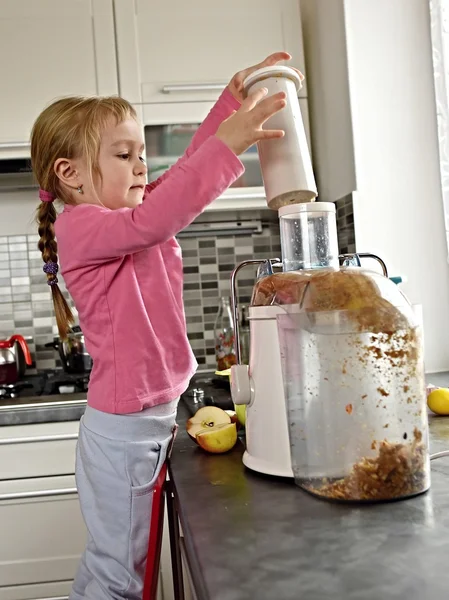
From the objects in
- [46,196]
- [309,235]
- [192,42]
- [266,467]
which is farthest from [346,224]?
[266,467]

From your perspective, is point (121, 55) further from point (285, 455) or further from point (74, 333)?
point (285, 455)

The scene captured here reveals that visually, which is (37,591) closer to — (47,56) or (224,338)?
(224,338)

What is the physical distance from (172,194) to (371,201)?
1.13 m

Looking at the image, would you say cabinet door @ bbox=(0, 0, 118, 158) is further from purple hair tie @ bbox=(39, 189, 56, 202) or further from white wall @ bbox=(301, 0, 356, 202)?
purple hair tie @ bbox=(39, 189, 56, 202)

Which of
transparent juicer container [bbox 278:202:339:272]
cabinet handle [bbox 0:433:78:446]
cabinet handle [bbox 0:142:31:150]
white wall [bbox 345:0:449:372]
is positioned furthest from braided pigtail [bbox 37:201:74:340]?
white wall [bbox 345:0:449:372]

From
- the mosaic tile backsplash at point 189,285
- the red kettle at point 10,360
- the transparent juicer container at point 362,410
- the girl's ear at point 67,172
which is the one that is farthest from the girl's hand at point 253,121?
the mosaic tile backsplash at point 189,285

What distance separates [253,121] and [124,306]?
37 centimetres

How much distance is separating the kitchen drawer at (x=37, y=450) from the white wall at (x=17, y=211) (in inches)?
31.9

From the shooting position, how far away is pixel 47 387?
1.94 metres

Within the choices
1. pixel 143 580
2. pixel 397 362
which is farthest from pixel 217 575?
pixel 143 580

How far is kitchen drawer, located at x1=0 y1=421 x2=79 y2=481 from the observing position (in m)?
1.73

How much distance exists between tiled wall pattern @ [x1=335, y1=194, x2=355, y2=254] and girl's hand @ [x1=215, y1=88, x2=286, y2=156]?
3.61 ft

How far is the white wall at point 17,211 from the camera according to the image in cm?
224

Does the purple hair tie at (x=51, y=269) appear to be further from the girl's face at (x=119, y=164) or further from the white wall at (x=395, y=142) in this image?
the white wall at (x=395, y=142)
